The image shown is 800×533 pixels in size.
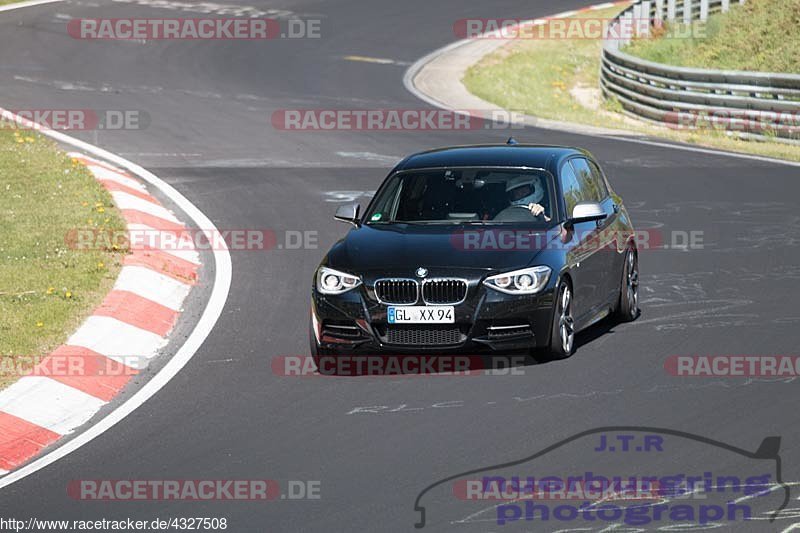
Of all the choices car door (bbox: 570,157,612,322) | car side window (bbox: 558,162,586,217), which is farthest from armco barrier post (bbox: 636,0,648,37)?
car side window (bbox: 558,162,586,217)

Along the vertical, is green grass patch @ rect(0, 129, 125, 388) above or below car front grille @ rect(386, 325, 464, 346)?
below

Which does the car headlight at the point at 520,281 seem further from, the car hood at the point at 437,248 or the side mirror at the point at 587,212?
the side mirror at the point at 587,212

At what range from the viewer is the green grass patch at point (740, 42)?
111 feet

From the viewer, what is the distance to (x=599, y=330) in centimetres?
1255

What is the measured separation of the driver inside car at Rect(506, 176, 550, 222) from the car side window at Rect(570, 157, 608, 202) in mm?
727

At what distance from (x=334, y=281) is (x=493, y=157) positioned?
213cm

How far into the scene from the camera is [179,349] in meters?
12.1

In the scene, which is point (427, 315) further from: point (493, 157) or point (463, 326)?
point (493, 157)

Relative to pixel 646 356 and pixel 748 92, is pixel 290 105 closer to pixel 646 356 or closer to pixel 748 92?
pixel 748 92

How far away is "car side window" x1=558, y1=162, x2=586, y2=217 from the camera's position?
12359mm

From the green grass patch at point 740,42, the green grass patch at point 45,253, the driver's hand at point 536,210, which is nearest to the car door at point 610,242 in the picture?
the driver's hand at point 536,210

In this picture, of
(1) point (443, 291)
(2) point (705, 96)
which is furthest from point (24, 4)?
(1) point (443, 291)

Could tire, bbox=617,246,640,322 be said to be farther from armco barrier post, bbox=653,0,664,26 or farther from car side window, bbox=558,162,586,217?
armco barrier post, bbox=653,0,664,26

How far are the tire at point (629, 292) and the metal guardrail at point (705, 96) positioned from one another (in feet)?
43.9
